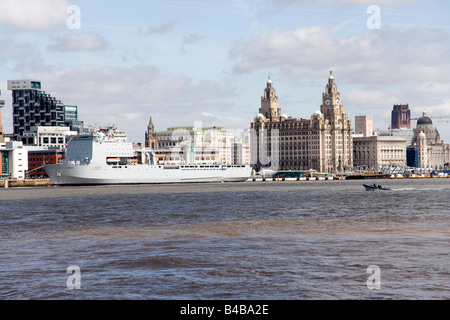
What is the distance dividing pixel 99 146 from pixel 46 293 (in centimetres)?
13705

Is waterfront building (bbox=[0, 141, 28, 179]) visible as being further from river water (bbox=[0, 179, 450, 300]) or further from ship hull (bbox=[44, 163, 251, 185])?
river water (bbox=[0, 179, 450, 300])

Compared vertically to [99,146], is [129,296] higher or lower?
lower

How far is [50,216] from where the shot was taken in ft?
183

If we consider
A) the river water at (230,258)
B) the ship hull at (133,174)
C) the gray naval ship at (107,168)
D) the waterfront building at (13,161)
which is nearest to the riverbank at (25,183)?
the ship hull at (133,174)

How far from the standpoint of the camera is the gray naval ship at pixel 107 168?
15150 centimetres

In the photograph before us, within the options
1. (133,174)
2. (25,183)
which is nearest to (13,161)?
(25,183)

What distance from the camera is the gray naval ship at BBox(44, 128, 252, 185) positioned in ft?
497

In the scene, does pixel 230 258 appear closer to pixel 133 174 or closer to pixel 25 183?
pixel 133 174

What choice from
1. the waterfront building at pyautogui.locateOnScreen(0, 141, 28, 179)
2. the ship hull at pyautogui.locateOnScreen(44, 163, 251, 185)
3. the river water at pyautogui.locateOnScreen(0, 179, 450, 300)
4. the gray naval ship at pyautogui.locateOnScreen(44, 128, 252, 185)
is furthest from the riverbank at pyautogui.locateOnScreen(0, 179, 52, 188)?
the river water at pyautogui.locateOnScreen(0, 179, 450, 300)

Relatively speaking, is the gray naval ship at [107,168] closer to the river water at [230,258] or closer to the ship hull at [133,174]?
the ship hull at [133,174]

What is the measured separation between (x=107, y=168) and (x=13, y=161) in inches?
1716

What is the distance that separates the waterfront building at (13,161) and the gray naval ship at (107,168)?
1166 inches

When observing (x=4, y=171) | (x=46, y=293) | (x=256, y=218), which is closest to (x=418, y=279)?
(x=46, y=293)
